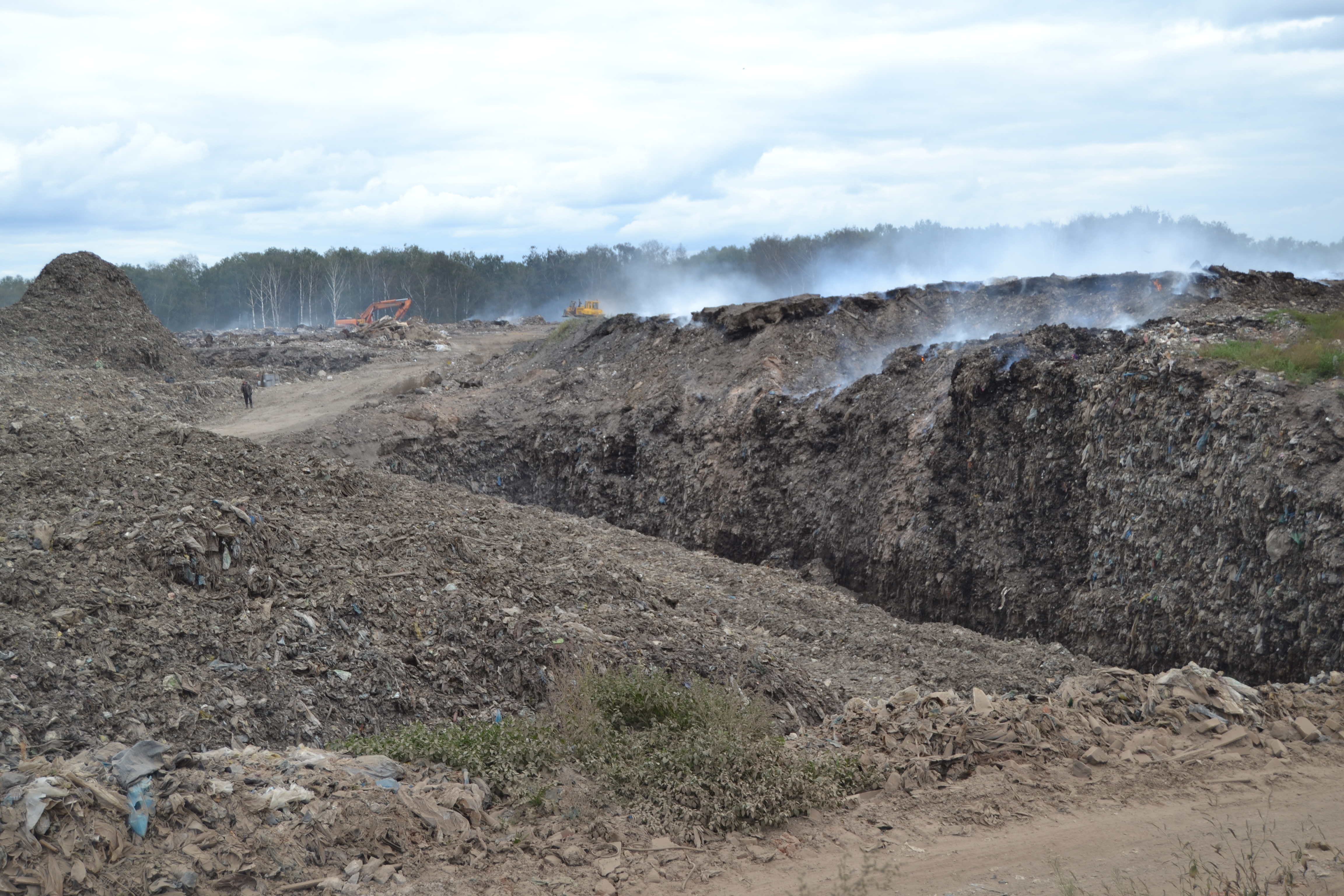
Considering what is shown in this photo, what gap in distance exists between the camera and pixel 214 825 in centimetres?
341

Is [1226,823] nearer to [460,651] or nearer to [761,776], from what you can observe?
[761,776]

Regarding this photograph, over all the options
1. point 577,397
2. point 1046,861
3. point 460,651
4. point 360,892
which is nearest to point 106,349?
point 577,397

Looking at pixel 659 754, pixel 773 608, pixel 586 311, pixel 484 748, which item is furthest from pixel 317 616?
pixel 586 311

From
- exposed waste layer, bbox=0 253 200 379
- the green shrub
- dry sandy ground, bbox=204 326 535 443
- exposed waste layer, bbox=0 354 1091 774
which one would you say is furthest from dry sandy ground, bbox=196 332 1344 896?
exposed waste layer, bbox=0 253 200 379

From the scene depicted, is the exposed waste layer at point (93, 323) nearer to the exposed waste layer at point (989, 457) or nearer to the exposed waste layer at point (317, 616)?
the exposed waste layer at point (989, 457)

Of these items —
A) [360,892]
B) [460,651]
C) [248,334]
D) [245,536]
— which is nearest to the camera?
[360,892]

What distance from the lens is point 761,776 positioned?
13.5ft

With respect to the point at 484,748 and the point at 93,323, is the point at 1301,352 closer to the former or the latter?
the point at 484,748

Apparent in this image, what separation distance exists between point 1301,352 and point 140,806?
923 centimetres

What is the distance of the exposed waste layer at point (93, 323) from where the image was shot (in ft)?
65.4

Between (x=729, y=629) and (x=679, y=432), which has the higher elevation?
(x=679, y=432)

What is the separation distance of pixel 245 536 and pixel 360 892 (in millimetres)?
3644

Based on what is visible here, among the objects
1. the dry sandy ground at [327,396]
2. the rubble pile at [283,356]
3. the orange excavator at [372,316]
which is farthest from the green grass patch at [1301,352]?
the orange excavator at [372,316]

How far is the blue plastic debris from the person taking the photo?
3291mm
